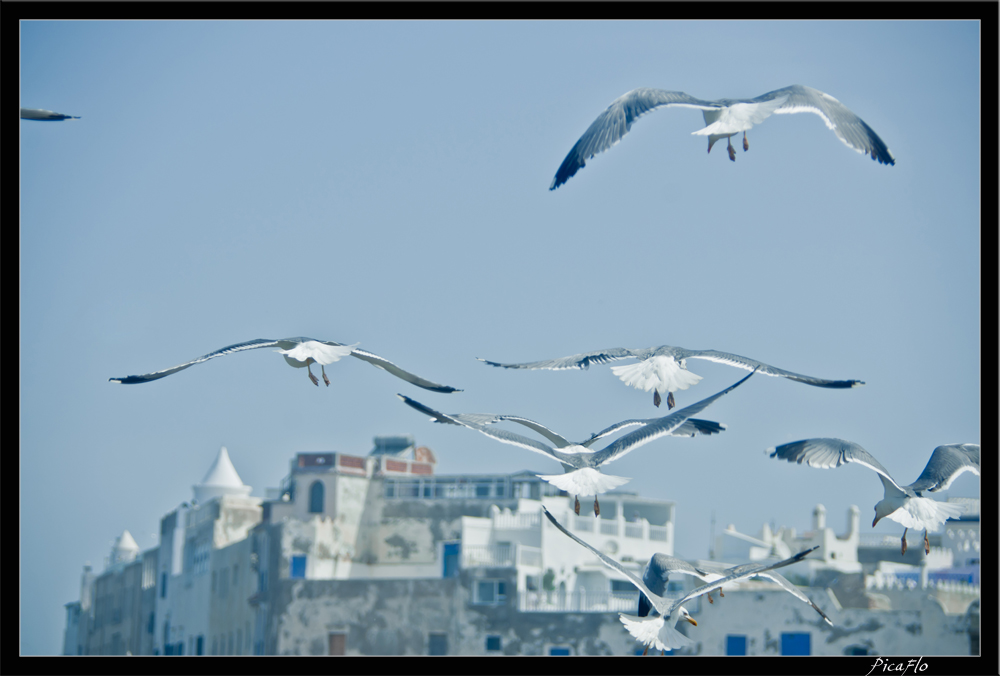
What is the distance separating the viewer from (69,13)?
22.8 metres

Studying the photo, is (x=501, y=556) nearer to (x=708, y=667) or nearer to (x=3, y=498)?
(x=708, y=667)

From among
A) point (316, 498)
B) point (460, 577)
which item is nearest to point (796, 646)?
point (460, 577)

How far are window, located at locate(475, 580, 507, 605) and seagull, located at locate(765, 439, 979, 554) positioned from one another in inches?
1138

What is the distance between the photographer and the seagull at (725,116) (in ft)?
78.3

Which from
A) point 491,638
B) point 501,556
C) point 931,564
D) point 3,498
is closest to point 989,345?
point 3,498

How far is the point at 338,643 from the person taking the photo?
178ft

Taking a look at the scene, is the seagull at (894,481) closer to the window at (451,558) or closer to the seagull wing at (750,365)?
the seagull wing at (750,365)

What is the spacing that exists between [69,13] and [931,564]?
43839 millimetres

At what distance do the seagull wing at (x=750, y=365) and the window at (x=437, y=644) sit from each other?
3094 centimetres

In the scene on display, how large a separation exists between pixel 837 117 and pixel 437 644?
31.8 meters

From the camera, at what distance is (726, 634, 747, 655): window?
46.9 meters

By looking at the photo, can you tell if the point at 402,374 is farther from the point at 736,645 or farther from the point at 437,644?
the point at 437,644

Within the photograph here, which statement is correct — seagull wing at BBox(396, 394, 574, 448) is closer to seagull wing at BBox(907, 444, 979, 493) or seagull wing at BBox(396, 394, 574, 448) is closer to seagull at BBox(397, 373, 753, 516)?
seagull at BBox(397, 373, 753, 516)
